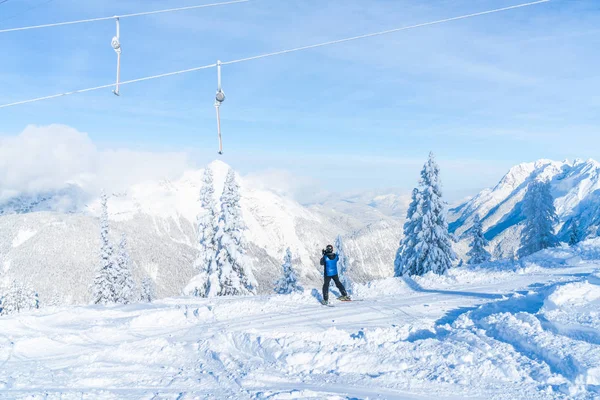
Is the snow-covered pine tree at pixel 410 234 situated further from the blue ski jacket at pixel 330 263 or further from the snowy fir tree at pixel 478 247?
the blue ski jacket at pixel 330 263

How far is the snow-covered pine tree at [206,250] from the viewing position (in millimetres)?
30391

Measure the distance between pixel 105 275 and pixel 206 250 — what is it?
15.0m

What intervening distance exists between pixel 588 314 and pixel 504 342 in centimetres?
220

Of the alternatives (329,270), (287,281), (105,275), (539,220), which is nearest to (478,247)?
(539,220)

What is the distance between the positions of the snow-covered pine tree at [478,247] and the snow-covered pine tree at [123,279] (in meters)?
34.2

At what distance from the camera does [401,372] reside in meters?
7.52

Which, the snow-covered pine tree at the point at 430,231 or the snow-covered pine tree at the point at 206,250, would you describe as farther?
the snow-covered pine tree at the point at 430,231

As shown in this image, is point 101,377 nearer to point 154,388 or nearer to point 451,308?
point 154,388

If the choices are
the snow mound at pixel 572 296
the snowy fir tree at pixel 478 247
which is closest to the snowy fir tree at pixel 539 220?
the snowy fir tree at pixel 478 247

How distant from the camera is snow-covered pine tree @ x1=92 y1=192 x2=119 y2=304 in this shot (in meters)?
39.0

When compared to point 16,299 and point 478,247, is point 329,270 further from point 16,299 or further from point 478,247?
point 16,299

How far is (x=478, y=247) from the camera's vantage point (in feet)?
128

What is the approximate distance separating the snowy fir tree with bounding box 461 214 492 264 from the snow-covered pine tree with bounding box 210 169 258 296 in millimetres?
21728

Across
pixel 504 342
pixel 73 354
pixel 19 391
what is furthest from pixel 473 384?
pixel 73 354
